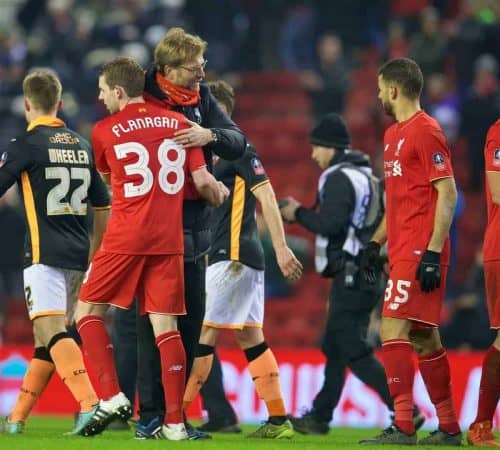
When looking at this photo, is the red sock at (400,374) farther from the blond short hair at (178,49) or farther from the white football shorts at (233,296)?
the blond short hair at (178,49)

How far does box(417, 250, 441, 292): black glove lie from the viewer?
9.27m

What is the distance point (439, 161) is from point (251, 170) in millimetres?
1762

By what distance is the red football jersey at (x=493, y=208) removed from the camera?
31.5 feet

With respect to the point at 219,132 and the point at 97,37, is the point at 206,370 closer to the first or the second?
the point at 219,132

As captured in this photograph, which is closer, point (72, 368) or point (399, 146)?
point (399, 146)

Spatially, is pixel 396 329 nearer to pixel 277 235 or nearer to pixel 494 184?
pixel 494 184

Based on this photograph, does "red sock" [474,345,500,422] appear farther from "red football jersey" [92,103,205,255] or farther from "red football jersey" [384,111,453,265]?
"red football jersey" [92,103,205,255]

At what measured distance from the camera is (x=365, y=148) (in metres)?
21.0

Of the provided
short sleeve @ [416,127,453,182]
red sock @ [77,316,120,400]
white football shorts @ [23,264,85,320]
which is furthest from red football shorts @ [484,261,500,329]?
white football shorts @ [23,264,85,320]

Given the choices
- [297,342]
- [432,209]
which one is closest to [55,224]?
[432,209]

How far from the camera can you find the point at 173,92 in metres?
9.40

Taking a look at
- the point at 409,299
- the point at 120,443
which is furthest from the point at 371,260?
the point at 120,443

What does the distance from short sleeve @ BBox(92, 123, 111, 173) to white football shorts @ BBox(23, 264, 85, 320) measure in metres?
1.11

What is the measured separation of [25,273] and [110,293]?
1.22 m
